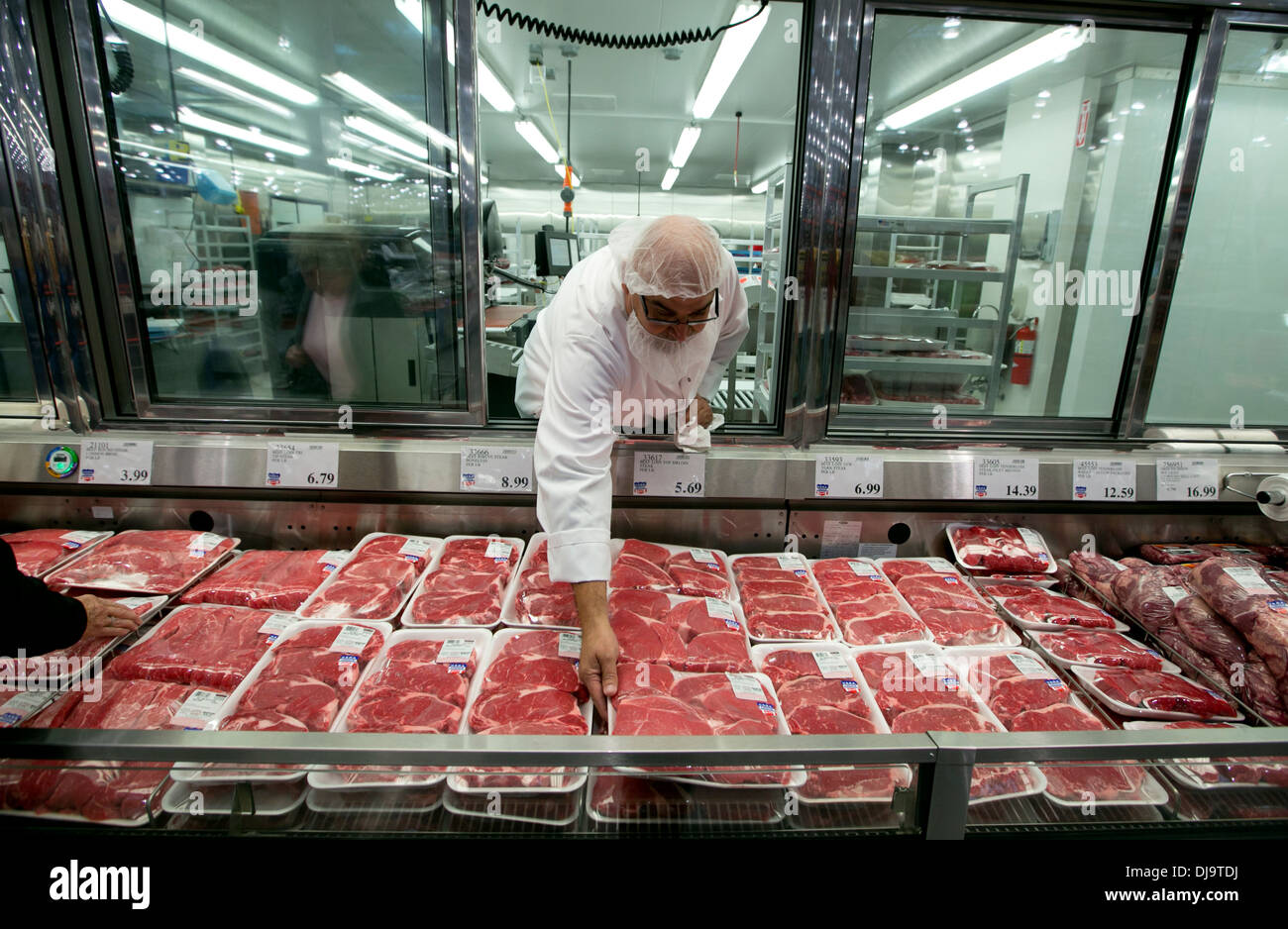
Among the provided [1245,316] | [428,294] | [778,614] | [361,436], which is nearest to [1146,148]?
[1245,316]

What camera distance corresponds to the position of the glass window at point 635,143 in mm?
3402

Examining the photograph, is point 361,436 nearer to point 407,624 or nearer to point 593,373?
point 407,624

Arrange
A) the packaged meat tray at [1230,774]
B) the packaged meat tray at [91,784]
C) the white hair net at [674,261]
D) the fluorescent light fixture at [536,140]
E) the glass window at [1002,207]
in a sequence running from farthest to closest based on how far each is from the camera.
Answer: the fluorescent light fixture at [536,140] < the glass window at [1002,207] < the white hair net at [674,261] < the packaged meat tray at [1230,774] < the packaged meat tray at [91,784]

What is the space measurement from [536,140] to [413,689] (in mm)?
10559

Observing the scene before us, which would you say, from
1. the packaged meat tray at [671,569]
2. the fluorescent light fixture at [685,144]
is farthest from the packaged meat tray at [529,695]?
the fluorescent light fixture at [685,144]

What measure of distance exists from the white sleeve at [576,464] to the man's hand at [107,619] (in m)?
1.00

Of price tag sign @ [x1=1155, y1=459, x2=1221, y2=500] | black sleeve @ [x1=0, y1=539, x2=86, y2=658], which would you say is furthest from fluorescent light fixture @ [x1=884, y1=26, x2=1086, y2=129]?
black sleeve @ [x1=0, y1=539, x2=86, y2=658]

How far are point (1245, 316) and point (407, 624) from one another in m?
4.44

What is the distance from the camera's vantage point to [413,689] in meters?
1.44

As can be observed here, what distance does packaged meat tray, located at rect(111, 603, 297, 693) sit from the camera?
1.45m

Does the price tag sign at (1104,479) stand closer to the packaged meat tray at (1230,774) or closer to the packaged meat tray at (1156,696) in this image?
the packaged meat tray at (1156,696)

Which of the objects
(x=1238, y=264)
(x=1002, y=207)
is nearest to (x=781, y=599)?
(x=1238, y=264)

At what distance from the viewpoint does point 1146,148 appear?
3936 millimetres
